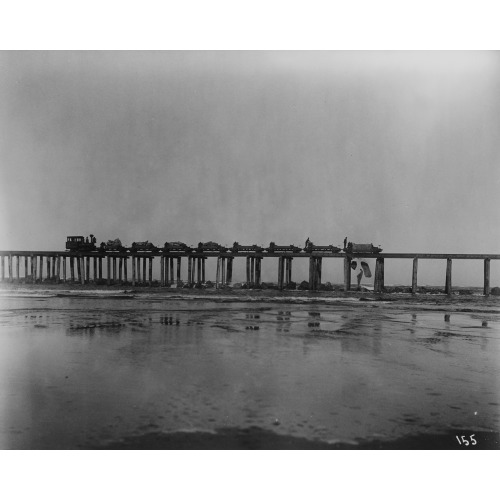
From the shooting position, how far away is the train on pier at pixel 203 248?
37000 millimetres

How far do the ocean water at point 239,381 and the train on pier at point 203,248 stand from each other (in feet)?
70.7

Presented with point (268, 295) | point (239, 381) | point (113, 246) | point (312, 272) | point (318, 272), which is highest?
point (113, 246)

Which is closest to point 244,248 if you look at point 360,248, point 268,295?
point 268,295

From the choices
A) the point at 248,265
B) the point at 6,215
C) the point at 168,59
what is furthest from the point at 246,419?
the point at 248,265

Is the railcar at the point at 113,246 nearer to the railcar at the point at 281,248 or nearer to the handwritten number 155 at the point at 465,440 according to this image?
the railcar at the point at 281,248

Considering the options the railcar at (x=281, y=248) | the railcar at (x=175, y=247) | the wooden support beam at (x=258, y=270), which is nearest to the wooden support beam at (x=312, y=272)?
the railcar at (x=281, y=248)

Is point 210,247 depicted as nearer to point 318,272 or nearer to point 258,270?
point 258,270

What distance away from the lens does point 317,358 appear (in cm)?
1034

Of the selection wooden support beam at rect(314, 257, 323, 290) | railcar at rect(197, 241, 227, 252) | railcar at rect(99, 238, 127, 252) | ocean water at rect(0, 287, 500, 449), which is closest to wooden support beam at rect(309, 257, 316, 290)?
wooden support beam at rect(314, 257, 323, 290)

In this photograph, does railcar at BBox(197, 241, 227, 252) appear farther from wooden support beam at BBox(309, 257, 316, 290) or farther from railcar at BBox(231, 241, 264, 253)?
wooden support beam at BBox(309, 257, 316, 290)

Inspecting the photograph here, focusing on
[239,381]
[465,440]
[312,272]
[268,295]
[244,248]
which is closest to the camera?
[465,440]

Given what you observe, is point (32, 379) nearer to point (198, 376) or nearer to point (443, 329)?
point (198, 376)

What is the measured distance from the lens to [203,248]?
135ft

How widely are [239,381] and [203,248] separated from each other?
3323 cm
